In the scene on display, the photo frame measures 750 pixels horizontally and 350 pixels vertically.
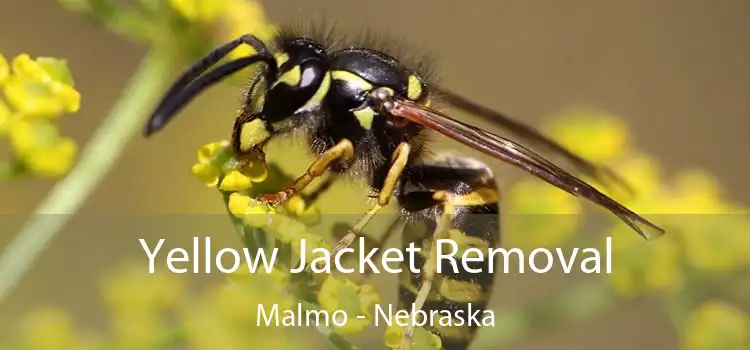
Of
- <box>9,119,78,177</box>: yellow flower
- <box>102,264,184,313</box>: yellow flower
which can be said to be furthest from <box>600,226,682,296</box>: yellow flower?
<box>9,119,78,177</box>: yellow flower

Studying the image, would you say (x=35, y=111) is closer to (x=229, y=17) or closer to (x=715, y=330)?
(x=229, y=17)

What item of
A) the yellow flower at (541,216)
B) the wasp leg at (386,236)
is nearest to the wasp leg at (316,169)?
the wasp leg at (386,236)

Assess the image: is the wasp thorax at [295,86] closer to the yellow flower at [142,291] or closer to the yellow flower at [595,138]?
the yellow flower at [142,291]

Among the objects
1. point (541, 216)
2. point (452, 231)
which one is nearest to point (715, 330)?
point (541, 216)

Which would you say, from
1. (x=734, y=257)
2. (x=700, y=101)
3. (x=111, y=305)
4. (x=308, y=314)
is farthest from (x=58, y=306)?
(x=700, y=101)

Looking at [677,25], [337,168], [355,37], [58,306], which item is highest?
[677,25]

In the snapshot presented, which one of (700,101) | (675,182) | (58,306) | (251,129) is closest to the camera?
(251,129)

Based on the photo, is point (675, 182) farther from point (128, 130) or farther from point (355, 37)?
point (128, 130)
